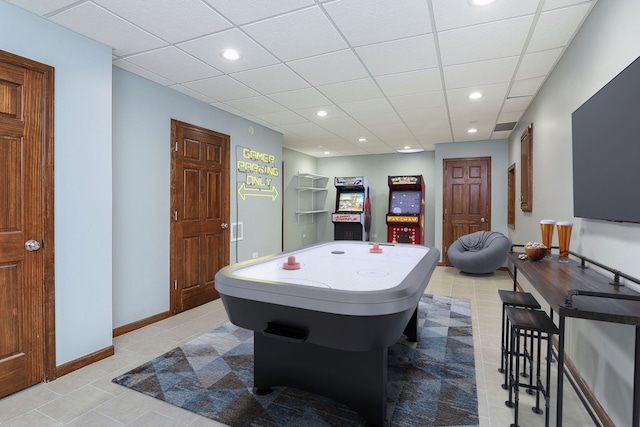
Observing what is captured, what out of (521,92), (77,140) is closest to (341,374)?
(77,140)

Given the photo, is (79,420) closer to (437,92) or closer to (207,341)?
(207,341)

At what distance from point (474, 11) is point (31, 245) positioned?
3575mm

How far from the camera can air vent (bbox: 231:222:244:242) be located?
487cm

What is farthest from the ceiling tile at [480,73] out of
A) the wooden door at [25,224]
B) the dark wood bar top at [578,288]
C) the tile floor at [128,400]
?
the wooden door at [25,224]

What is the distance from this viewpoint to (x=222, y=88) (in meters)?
3.85

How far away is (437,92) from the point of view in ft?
12.9

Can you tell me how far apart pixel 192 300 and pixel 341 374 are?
2874 mm

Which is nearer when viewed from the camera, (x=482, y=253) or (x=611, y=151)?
(x=611, y=151)

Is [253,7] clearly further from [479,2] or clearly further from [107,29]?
[479,2]

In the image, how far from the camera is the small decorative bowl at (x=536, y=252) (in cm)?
242

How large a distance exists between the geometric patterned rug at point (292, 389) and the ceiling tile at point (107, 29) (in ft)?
Result: 8.87

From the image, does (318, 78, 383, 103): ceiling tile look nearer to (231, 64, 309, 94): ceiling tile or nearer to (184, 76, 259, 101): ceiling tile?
(231, 64, 309, 94): ceiling tile

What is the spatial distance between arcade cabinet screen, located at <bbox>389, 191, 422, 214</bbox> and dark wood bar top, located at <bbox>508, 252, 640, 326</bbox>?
4.76 meters

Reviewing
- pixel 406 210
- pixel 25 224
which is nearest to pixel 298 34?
pixel 25 224
